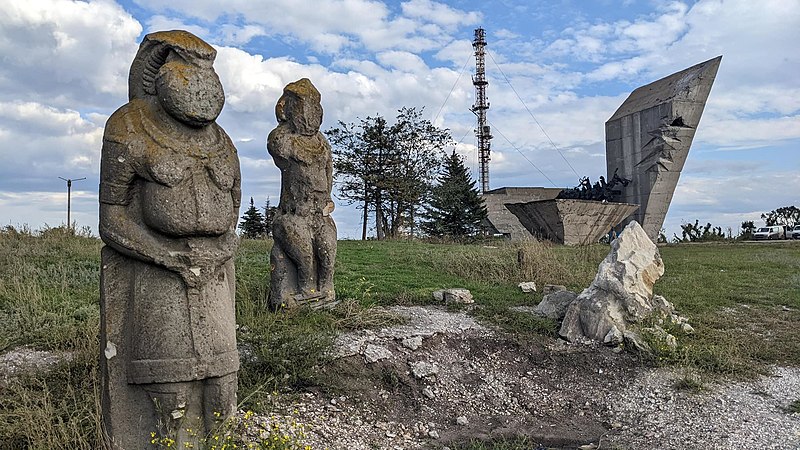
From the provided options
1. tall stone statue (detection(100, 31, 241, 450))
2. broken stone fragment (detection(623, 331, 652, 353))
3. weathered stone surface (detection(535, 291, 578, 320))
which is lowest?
broken stone fragment (detection(623, 331, 652, 353))

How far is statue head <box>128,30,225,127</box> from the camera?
11.9ft

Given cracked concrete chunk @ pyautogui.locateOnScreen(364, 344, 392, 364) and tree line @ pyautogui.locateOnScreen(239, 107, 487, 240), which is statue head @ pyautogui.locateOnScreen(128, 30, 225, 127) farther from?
tree line @ pyautogui.locateOnScreen(239, 107, 487, 240)

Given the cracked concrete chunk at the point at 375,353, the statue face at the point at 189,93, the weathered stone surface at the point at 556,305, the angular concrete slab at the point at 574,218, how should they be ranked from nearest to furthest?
the statue face at the point at 189,93, the cracked concrete chunk at the point at 375,353, the weathered stone surface at the point at 556,305, the angular concrete slab at the point at 574,218

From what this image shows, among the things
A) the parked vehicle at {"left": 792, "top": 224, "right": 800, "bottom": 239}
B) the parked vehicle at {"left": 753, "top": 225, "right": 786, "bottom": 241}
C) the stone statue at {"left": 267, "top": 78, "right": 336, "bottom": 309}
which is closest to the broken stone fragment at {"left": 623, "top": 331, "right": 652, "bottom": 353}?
the stone statue at {"left": 267, "top": 78, "right": 336, "bottom": 309}

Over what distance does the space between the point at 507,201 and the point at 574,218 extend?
1180 centimetres

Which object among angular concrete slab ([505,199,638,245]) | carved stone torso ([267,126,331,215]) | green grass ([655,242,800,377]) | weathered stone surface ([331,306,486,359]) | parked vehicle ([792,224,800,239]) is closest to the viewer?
weathered stone surface ([331,306,486,359])

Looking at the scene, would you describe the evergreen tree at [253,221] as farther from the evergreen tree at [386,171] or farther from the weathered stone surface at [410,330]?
the weathered stone surface at [410,330]

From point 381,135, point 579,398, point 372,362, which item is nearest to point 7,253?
point 372,362

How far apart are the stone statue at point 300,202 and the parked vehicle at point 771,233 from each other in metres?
30.1

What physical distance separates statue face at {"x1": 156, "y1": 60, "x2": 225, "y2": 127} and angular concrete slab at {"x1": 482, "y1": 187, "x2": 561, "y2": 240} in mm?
26900

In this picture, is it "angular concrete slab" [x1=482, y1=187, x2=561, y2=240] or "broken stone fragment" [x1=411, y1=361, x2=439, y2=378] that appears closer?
"broken stone fragment" [x1=411, y1=361, x2=439, y2=378]

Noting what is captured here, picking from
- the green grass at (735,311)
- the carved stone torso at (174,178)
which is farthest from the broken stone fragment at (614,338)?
the carved stone torso at (174,178)

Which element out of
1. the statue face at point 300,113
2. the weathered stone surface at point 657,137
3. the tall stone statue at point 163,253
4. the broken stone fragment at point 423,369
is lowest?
the broken stone fragment at point 423,369

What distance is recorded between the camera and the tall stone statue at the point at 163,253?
11.9 feet
